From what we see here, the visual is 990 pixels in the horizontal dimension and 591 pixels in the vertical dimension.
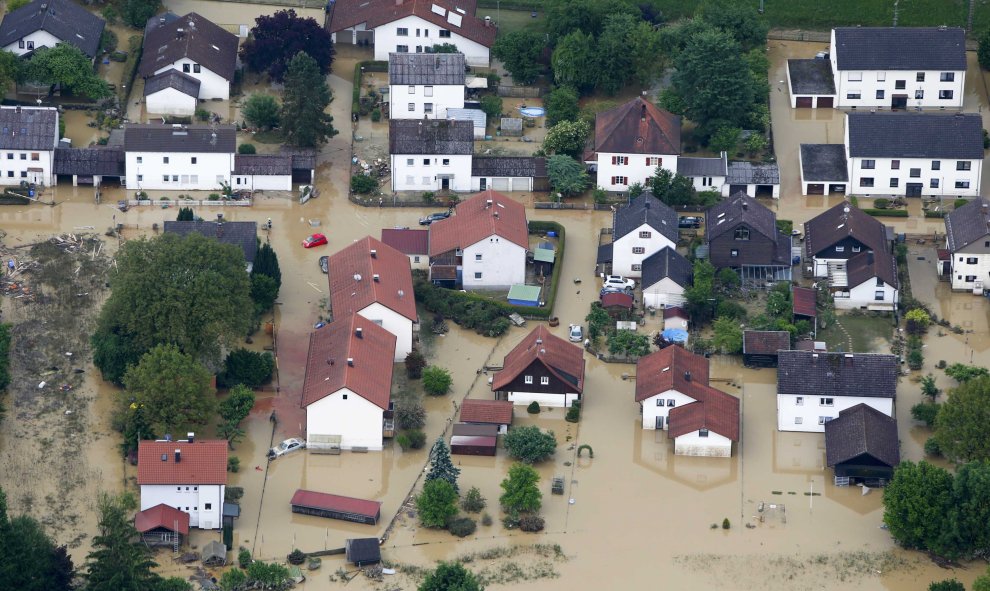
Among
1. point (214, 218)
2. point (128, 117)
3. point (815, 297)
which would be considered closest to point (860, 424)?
point (815, 297)

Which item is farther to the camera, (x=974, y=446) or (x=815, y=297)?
Answer: (x=815, y=297)

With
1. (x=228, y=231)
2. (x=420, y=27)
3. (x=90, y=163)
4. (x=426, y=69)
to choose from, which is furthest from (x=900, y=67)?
(x=90, y=163)

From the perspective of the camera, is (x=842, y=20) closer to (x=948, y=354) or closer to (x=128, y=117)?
(x=948, y=354)

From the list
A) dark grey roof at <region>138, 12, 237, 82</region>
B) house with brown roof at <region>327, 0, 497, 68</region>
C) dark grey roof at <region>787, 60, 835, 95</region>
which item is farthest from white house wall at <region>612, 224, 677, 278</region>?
dark grey roof at <region>138, 12, 237, 82</region>

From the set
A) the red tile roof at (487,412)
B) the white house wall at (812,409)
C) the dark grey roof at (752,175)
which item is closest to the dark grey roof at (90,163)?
the red tile roof at (487,412)

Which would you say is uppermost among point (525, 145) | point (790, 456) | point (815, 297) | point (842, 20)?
point (842, 20)
